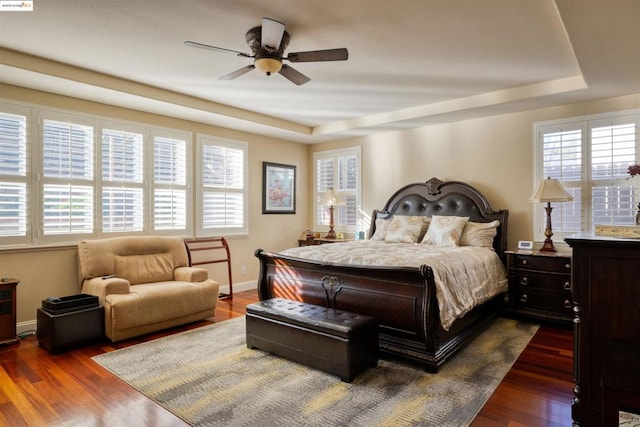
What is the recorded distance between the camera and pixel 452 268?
3285mm

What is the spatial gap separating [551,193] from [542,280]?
99 cm

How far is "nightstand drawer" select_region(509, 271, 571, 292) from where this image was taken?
3989 mm

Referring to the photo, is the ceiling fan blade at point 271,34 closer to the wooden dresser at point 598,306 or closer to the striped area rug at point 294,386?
the wooden dresser at point 598,306

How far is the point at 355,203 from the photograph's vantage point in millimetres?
6359

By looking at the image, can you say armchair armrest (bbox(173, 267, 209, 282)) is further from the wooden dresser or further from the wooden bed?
the wooden dresser

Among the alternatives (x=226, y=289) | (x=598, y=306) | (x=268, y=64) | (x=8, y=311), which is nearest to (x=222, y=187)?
(x=226, y=289)

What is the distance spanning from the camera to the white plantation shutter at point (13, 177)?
3.69m

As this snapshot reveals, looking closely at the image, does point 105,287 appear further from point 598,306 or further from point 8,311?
point 598,306

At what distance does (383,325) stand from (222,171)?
3635 millimetres

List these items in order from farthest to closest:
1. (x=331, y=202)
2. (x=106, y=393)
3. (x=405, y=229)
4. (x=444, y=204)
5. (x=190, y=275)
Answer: (x=331, y=202) → (x=444, y=204) → (x=405, y=229) → (x=190, y=275) → (x=106, y=393)

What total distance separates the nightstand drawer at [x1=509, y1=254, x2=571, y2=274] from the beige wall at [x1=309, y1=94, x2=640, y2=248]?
0.55m

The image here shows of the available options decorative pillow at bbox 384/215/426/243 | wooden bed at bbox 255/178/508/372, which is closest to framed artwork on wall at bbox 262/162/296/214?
decorative pillow at bbox 384/215/426/243

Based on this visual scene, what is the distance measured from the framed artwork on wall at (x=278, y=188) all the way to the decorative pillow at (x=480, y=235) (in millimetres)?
3163

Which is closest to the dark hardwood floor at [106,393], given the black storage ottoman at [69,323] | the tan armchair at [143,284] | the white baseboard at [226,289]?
the black storage ottoman at [69,323]
